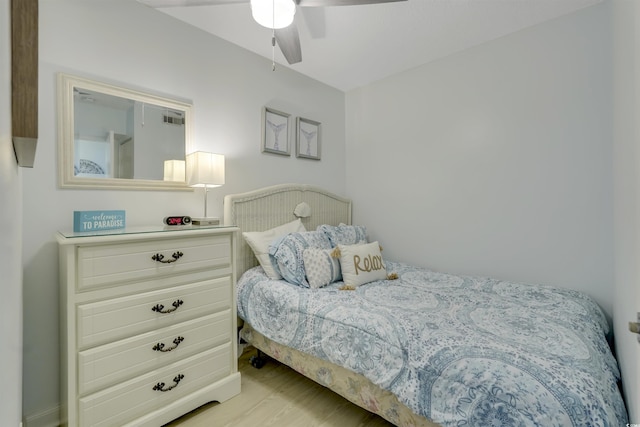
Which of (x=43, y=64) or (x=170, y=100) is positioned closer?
(x=43, y=64)

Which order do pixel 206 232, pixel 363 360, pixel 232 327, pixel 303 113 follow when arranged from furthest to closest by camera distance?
pixel 303 113
pixel 232 327
pixel 206 232
pixel 363 360

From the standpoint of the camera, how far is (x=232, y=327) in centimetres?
192

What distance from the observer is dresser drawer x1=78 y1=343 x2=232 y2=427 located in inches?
54.9

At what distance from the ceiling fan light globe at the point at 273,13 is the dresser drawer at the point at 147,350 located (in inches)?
68.2

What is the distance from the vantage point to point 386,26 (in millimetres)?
2250

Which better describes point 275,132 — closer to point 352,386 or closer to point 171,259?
point 171,259

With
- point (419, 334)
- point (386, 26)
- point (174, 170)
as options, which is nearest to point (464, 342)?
point (419, 334)

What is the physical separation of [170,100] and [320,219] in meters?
1.71

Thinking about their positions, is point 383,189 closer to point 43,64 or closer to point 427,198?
point 427,198

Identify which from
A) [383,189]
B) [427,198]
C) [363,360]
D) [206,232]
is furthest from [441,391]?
[383,189]

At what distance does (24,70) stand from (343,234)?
2357 mm

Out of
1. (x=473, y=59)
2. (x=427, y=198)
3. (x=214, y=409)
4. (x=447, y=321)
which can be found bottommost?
(x=214, y=409)

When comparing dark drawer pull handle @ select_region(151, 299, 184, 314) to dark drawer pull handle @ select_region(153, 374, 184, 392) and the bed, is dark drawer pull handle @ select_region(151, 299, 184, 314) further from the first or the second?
the bed

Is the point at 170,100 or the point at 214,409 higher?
the point at 170,100
